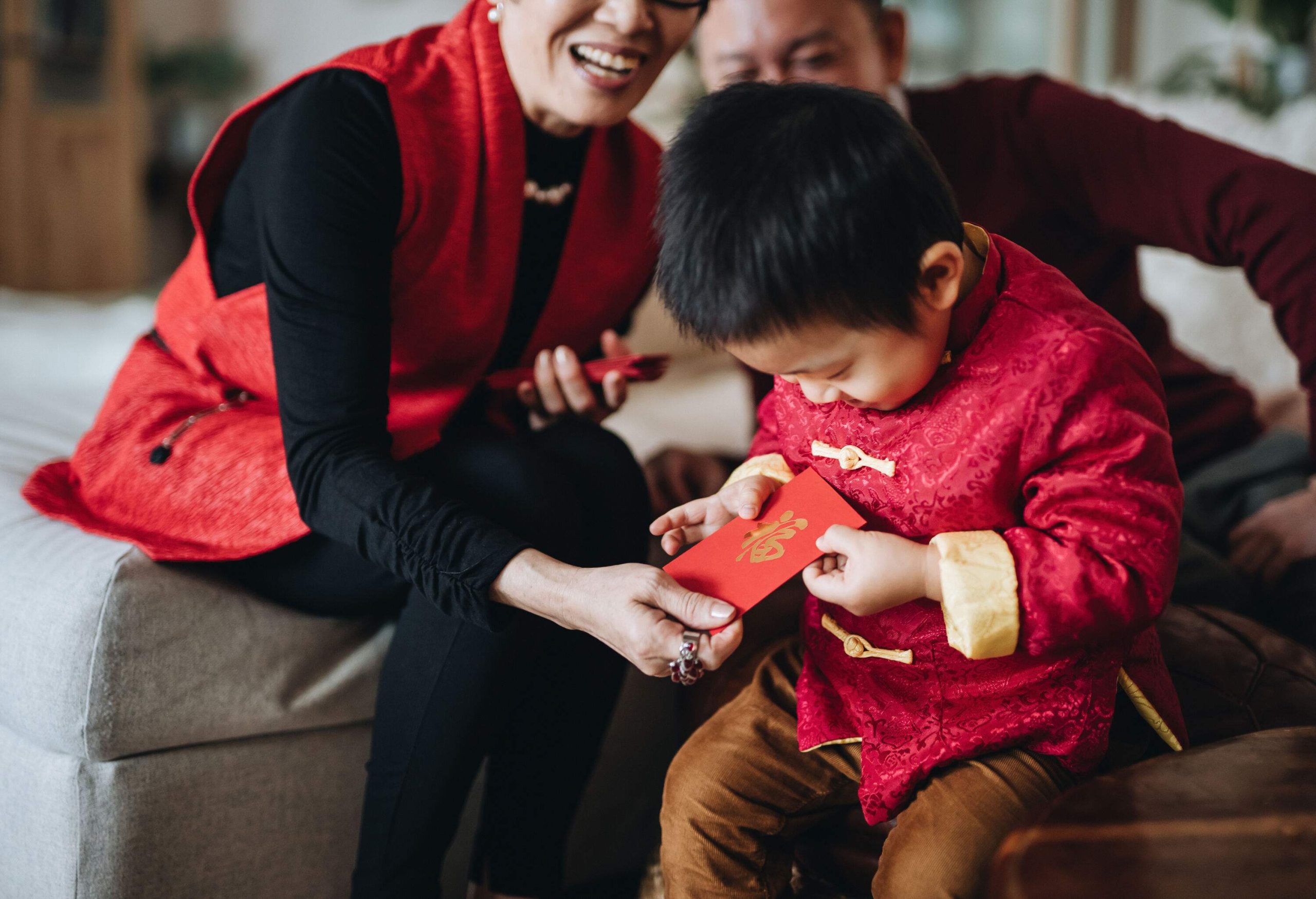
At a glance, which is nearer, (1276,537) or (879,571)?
(879,571)

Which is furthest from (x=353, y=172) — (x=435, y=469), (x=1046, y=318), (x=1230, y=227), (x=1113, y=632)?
(x=1230, y=227)

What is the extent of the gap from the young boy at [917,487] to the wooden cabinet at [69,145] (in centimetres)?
384

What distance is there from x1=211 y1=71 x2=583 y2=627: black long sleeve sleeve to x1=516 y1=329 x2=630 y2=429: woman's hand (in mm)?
203

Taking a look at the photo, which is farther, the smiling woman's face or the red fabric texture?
the smiling woman's face

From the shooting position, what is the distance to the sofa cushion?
0.87 metres

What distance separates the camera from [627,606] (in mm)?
711

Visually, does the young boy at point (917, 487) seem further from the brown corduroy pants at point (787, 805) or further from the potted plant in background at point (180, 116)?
the potted plant in background at point (180, 116)

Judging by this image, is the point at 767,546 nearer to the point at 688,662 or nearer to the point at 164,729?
the point at 688,662

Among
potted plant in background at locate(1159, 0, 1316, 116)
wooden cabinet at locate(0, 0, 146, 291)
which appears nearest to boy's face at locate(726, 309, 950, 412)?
potted plant in background at locate(1159, 0, 1316, 116)

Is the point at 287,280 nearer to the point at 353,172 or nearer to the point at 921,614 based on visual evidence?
the point at 353,172

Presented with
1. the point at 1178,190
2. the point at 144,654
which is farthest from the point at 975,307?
the point at 144,654

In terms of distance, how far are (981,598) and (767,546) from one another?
0.50 feet

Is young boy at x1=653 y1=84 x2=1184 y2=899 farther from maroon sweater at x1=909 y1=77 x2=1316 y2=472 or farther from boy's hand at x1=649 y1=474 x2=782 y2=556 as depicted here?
maroon sweater at x1=909 y1=77 x2=1316 y2=472

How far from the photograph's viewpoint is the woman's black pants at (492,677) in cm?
87
